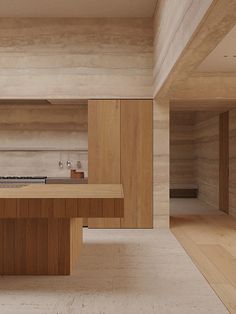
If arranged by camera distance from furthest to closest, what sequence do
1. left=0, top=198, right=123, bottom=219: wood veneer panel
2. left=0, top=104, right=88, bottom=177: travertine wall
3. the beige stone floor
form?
left=0, top=104, right=88, bottom=177: travertine wall
left=0, top=198, right=123, bottom=219: wood veneer panel
the beige stone floor

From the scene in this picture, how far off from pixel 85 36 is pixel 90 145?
1.42 meters

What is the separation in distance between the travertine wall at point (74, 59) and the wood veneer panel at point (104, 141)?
6.3 inches

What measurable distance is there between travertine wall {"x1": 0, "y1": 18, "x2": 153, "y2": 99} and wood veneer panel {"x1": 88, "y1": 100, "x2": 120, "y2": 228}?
0.16m

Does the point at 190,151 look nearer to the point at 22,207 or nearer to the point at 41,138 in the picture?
the point at 41,138

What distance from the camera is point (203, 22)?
2709 millimetres

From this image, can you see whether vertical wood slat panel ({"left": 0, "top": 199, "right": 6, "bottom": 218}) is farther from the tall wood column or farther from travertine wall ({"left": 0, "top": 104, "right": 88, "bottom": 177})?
travertine wall ({"left": 0, "top": 104, "right": 88, "bottom": 177})

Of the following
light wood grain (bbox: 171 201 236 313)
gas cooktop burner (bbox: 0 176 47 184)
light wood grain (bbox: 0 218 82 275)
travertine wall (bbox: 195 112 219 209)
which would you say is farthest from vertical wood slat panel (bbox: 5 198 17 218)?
travertine wall (bbox: 195 112 219 209)

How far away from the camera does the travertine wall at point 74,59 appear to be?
6.36 m

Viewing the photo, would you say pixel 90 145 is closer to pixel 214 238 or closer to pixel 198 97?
pixel 198 97

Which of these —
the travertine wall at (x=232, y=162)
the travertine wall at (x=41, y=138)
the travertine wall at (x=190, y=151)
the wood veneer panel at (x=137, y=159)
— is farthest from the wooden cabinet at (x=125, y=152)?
the travertine wall at (x=190, y=151)

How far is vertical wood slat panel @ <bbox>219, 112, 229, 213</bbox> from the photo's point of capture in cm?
820

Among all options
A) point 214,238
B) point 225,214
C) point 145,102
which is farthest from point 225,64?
point 225,214

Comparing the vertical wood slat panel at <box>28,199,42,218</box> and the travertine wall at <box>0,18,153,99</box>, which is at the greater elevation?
the travertine wall at <box>0,18,153,99</box>

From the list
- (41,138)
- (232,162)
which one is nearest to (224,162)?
(232,162)
